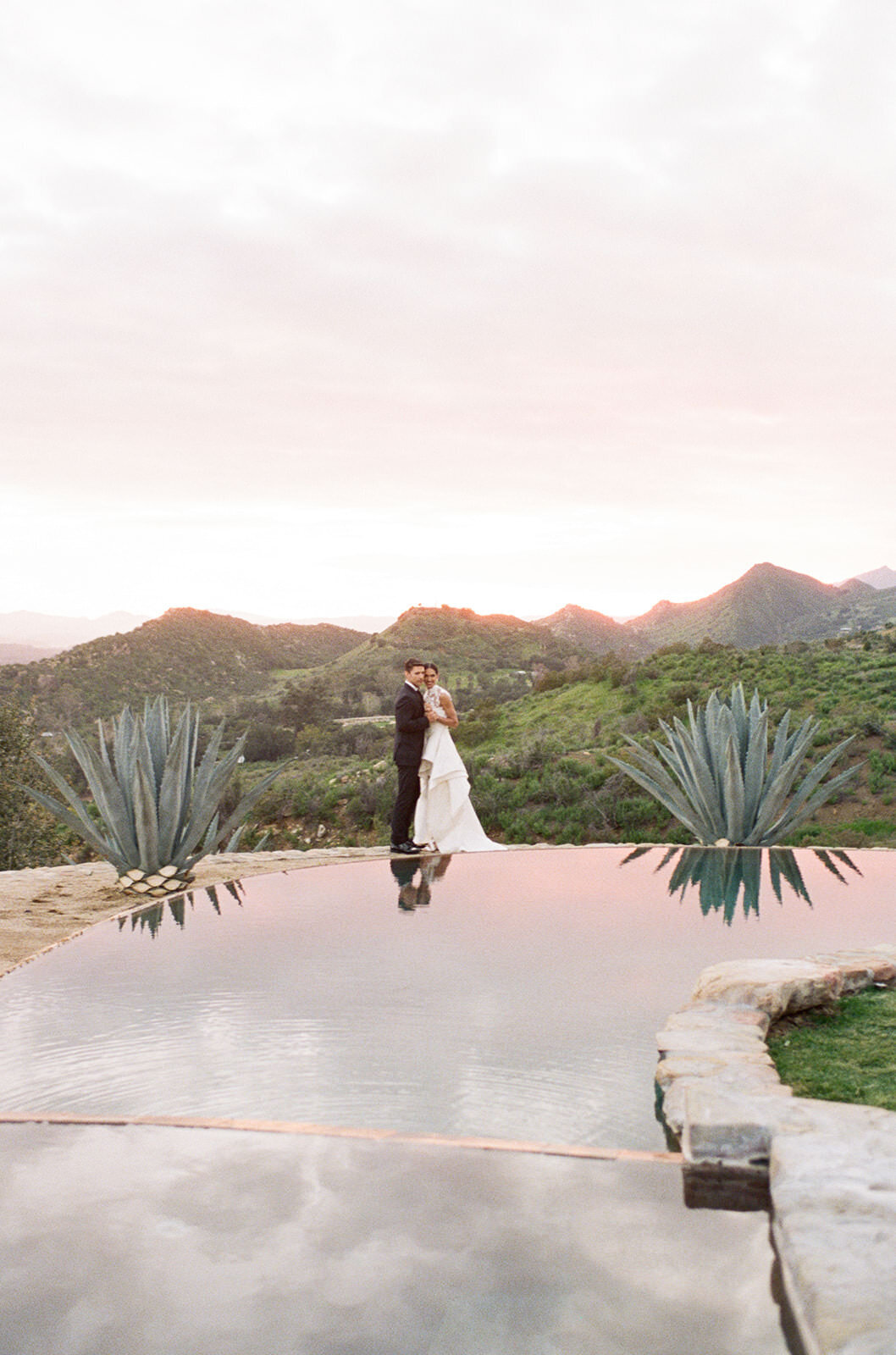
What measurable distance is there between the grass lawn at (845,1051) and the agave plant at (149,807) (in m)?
4.14

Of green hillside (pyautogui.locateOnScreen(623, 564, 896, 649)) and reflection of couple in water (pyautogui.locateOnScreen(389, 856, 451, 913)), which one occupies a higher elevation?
green hillside (pyautogui.locateOnScreen(623, 564, 896, 649))

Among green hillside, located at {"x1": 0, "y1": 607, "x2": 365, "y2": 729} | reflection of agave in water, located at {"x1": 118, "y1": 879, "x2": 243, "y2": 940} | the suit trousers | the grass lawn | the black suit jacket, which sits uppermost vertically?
green hillside, located at {"x1": 0, "y1": 607, "x2": 365, "y2": 729}

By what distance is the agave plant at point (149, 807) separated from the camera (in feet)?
22.4

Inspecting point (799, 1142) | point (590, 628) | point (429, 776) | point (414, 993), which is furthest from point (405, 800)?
point (590, 628)

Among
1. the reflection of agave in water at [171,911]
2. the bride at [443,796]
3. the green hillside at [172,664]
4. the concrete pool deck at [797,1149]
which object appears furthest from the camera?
the green hillside at [172,664]

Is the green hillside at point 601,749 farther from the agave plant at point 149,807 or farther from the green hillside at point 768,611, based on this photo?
the green hillside at point 768,611

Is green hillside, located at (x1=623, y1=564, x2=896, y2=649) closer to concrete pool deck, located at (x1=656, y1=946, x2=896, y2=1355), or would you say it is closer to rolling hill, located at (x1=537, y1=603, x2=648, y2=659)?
rolling hill, located at (x1=537, y1=603, x2=648, y2=659)

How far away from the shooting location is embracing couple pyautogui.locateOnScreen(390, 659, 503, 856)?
26.0 feet

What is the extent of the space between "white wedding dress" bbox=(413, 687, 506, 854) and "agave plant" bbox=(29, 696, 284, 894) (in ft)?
4.84

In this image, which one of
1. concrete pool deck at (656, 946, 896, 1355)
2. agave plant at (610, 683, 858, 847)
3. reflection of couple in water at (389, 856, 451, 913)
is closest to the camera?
concrete pool deck at (656, 946, 896, 1355)

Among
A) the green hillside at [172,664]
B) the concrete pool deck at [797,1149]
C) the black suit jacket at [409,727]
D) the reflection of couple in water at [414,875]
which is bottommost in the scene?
the concrete pool deck at [797,1149]

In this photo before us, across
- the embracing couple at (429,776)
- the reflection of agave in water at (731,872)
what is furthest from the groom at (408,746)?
the reflection of agave in water at (731,872)

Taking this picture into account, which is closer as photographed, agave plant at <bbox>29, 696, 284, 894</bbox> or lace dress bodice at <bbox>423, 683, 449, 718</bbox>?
agave plant at <bbox>29, 696, 284, 894</bbox>

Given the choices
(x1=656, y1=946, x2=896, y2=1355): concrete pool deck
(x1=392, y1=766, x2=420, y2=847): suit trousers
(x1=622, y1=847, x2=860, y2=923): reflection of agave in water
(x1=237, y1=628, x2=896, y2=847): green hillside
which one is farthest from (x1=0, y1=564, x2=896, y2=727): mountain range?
(x1=656, y1=946, x2=896, y2=1355): concrete pool deck
